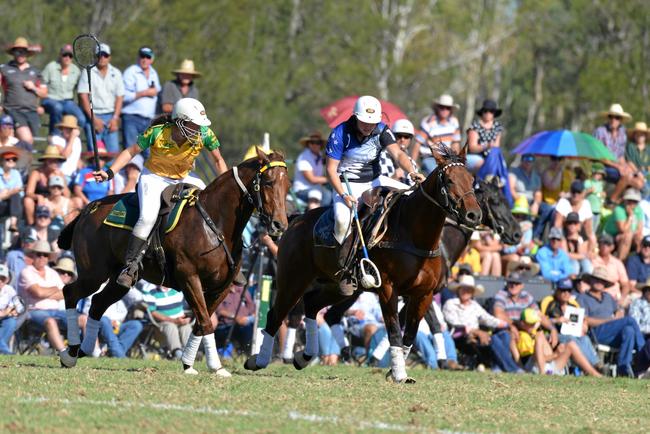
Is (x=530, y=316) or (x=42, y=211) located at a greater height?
(x=42, y=211)

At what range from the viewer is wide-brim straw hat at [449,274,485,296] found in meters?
19.2

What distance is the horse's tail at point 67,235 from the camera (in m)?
14.2

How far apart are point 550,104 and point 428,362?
4070cm


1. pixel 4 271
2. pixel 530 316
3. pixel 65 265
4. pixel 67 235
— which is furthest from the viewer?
pixel 530 316

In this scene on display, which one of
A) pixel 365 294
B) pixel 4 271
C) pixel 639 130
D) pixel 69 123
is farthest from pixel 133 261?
pixel 639 130

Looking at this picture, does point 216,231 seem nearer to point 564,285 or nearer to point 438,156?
point 438,156

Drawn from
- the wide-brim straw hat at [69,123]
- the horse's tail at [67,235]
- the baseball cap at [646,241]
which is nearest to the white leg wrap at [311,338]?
the horse's tail at [67,235]

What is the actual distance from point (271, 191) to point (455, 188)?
1.74 m

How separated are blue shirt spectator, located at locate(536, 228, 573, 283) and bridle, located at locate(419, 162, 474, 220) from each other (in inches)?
326

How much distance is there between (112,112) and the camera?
70.1 ft

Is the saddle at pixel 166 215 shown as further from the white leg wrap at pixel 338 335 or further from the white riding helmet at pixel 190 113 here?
the white leg wrap at pixel 338 335

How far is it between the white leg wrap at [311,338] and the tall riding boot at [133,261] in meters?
2.22

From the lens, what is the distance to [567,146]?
77.4 ft

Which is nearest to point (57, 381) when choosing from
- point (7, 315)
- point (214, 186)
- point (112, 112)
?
point (214, 186)
